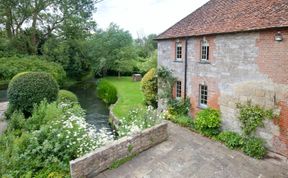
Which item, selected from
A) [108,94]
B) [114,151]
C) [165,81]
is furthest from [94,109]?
[114,151]

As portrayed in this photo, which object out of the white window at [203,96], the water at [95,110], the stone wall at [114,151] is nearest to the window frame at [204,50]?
the white window at [203,96]

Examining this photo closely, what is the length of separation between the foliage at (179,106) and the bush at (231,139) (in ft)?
9.63

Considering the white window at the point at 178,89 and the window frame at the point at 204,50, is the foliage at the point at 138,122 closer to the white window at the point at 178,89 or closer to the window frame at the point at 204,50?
the white window at the point at 178,89

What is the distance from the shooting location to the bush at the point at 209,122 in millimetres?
10602

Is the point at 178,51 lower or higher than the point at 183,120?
higher

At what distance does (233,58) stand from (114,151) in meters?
6.76

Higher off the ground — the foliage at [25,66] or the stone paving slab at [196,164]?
the foliage at [25,66]

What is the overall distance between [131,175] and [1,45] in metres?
25.0

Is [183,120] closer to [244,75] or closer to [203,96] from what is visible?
[203,96]

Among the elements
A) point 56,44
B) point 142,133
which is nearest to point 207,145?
point 142,133

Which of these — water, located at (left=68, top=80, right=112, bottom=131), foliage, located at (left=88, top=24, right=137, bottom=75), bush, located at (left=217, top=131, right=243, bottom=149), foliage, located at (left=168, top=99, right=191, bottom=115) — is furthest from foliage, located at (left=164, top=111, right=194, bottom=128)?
foliage, located at (left=88, top=24, right=137, bottom=75)

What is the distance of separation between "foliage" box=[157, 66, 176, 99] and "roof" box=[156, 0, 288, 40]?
2192 millimetres

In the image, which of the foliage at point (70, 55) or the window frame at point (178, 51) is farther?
the foliage at point (70, 55)

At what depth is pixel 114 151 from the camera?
7.69m
